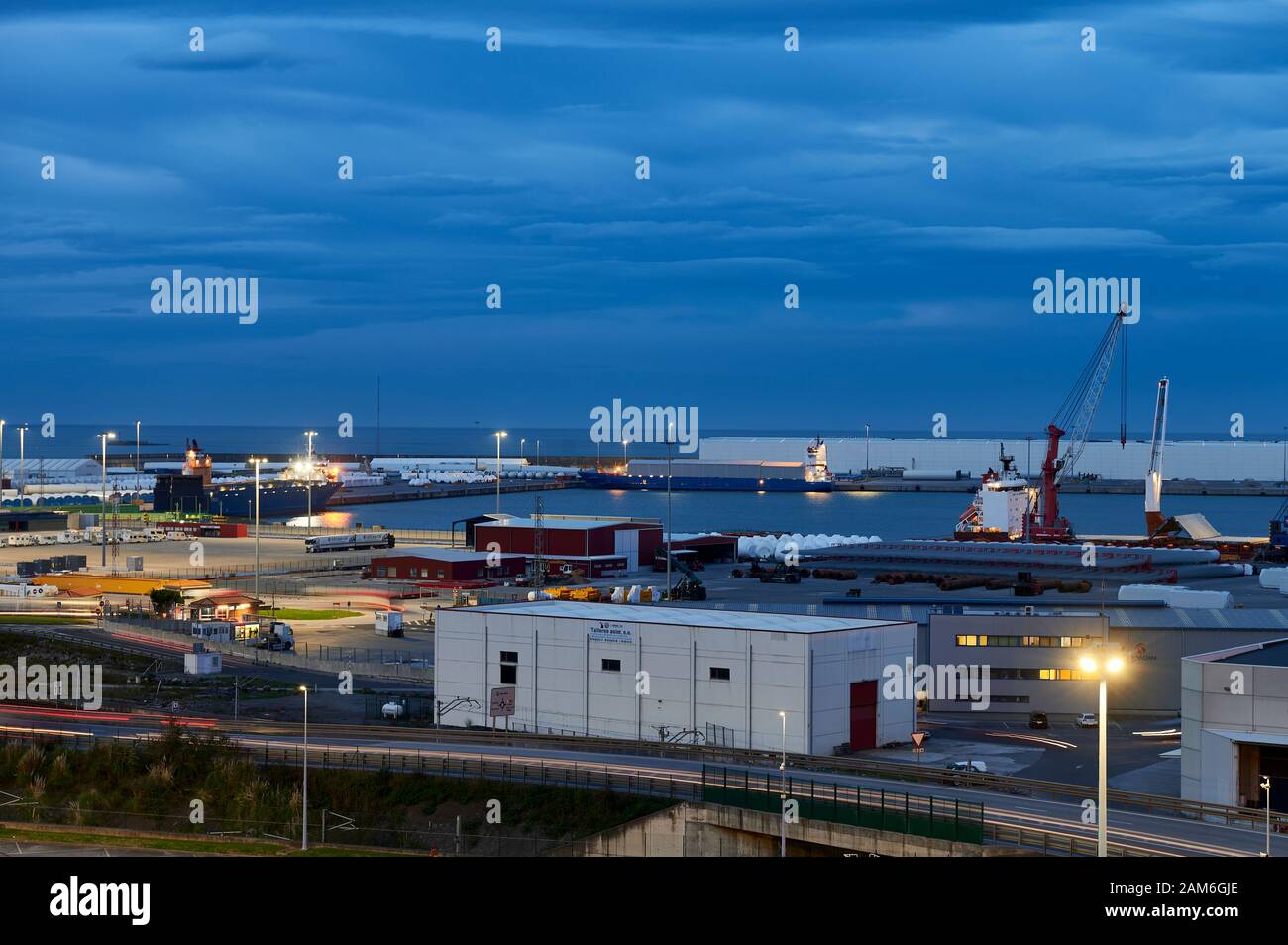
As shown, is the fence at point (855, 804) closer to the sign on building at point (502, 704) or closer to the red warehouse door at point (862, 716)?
the red warehouse door at point (862, 716)

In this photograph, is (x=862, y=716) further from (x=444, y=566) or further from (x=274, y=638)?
(x=444, y=566)

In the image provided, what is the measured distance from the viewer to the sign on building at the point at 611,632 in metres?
41.8

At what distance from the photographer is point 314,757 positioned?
37500 mm

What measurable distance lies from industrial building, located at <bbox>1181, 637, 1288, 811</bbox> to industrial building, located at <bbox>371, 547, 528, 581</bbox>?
5290 centimetres

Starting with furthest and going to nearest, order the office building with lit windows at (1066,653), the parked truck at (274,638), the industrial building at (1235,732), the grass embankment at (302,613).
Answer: the grass embankment at (302,613)
the parked truck at (274,638)
the office building with lit windows at (1066,653)
the industrial building at (1235,732)

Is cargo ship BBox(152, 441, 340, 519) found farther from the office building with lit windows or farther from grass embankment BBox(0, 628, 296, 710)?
the office building with lit windows

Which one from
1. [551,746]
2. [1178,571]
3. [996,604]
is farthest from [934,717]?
[1178,571]

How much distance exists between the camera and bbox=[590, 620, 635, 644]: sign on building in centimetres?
4175

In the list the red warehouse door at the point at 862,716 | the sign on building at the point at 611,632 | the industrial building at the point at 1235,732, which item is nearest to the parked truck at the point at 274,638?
the sign on building at the point at 611,632

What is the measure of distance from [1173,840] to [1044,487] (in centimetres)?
9812

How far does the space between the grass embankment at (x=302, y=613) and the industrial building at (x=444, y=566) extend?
36.8 ft

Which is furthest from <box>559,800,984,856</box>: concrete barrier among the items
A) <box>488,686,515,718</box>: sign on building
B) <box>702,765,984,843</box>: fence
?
<box>488,686,515,718</box>: sign on building
